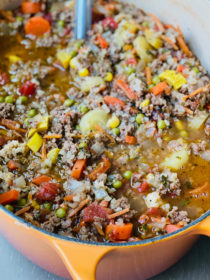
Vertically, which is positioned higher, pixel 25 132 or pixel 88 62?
pixel 88 62

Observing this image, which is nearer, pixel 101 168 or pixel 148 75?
pixel 101 168

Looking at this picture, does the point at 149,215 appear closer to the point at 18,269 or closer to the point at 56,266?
the point at 56,266

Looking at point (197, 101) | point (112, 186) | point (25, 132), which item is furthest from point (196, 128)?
point (25, 132)

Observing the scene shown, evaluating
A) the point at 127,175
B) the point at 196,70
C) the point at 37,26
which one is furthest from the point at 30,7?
the point at 127,175

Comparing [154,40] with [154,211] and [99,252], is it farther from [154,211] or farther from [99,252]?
[99,252]

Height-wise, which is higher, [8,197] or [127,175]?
[127,175]

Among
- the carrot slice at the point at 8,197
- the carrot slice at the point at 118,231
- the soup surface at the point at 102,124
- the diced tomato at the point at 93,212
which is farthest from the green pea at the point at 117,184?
the carrot slice at the point at 8,197

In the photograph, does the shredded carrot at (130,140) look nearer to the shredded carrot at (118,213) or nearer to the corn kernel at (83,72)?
the shredded carrot at (118,213)
